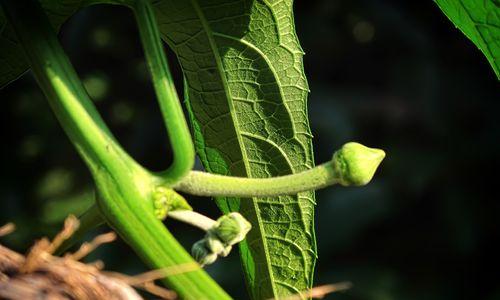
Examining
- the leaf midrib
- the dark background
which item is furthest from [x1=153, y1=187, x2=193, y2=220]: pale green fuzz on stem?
the dark background

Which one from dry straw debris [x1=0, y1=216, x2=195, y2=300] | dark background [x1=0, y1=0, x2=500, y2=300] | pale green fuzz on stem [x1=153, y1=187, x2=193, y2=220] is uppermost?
pale green fuzz on stem [x1=153, y1=187, x2=193, y2=220]

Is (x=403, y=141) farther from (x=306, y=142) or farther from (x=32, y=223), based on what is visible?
(x=306, y=142)

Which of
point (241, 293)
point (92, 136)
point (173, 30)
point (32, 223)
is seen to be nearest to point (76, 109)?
point (92, 136)

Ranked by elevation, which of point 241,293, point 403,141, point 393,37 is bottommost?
point 241,293

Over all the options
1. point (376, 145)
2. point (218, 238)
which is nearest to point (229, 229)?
point (218, 238)

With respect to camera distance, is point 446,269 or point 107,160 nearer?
point 107,160

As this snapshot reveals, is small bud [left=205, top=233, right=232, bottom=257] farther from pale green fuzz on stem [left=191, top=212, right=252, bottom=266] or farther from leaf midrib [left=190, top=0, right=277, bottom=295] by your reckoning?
leaf midrib [left=190, top=0, right=277, bottom=295]

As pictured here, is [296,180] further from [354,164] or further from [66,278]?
[66,278]

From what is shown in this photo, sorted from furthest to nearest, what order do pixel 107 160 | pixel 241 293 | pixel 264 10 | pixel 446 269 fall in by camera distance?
pixel 446 269
pixel 241 293
pixel 264 10
pixel 107 160
